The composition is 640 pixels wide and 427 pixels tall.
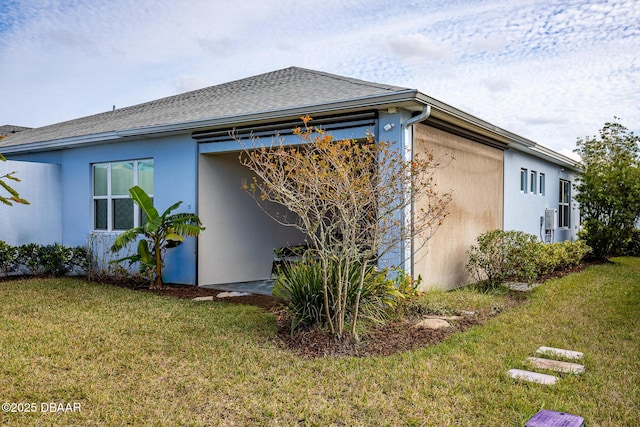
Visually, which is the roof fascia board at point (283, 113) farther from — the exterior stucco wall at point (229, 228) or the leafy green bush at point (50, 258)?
the leafy green bush at point (50, 258)

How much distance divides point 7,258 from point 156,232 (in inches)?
160

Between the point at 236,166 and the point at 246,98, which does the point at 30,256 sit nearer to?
the point at 236,166

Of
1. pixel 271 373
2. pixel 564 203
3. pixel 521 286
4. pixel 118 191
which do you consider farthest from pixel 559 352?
pixel 564 203

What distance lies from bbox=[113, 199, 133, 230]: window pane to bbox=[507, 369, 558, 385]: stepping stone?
9.45 m

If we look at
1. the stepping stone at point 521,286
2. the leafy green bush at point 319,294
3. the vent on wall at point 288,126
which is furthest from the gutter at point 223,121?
the stepping stone at point 521,286

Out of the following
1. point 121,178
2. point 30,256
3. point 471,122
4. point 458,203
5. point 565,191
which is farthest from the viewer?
point 565,191

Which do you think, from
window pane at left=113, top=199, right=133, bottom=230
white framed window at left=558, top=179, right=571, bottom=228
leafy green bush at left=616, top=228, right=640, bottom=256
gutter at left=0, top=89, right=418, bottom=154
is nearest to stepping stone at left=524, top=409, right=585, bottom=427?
gutter at left=0, top=89, right=418, bottom=154

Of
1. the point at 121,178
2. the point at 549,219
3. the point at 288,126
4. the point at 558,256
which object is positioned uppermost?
the point at 288,126

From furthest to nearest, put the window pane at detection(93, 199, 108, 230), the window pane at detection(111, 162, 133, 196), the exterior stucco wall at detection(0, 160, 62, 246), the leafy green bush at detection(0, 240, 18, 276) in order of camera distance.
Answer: the exterior stucco wall at detection(0, 160, 62, 246)
the window pane at detection(93, 199, 108, 230)
the window pane at detection(111, 162, 133, 196)
the leafy green bush at detection(0, 240, 18, 276)

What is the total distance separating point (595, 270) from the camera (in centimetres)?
1359

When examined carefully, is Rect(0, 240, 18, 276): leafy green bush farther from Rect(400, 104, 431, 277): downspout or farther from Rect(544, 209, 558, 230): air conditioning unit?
Rect(544, 209, 558, 230): air conditioning unit

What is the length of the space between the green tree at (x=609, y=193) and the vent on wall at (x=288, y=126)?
10.9m

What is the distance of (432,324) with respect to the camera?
685 centimetres

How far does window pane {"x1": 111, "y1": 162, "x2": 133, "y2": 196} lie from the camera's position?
11.9 metres
